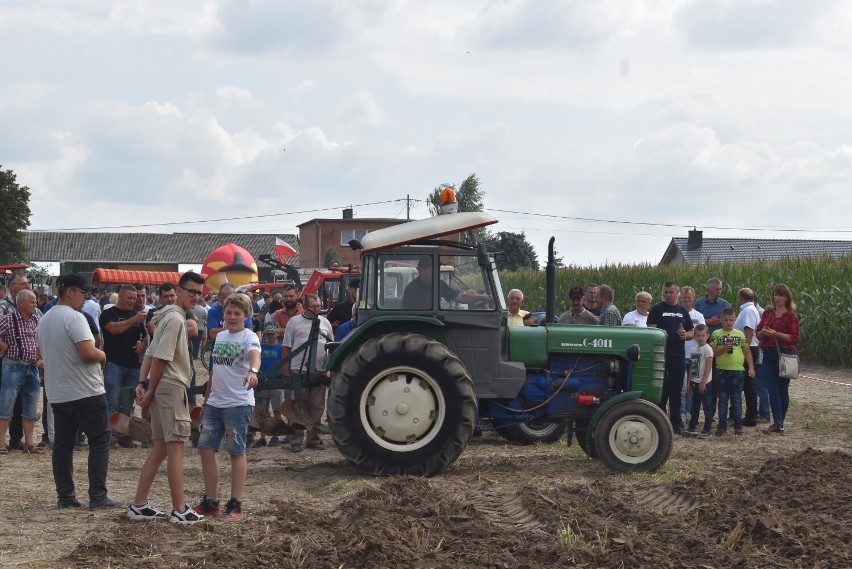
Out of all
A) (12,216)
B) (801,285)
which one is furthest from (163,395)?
(12,216)

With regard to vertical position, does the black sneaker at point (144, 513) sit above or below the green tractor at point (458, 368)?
below

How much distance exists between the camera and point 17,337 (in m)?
11.4

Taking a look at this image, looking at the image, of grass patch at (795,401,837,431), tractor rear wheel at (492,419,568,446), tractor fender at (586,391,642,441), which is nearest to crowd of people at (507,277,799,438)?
grass patch at (795,401,837,431)

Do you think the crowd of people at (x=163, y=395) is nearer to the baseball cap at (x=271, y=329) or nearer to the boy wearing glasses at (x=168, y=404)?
the boy wearing glasses at (x=168, y=404)

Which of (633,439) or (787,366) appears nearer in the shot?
(633,439)

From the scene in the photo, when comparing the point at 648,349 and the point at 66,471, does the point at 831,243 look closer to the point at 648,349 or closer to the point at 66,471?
the point at 648,349

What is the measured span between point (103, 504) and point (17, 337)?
368cm

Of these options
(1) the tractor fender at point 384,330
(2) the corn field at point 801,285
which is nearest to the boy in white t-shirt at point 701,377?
(1) the tractor fender at point 384,330

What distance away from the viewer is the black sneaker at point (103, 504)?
8352 millimetres

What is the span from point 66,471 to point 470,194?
60.0 metres

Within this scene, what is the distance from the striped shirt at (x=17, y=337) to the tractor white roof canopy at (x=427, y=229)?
383 centimetres

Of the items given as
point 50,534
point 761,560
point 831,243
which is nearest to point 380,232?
point 50,534

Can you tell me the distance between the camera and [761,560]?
6.23 meters

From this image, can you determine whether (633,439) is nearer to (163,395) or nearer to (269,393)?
(269,393)
